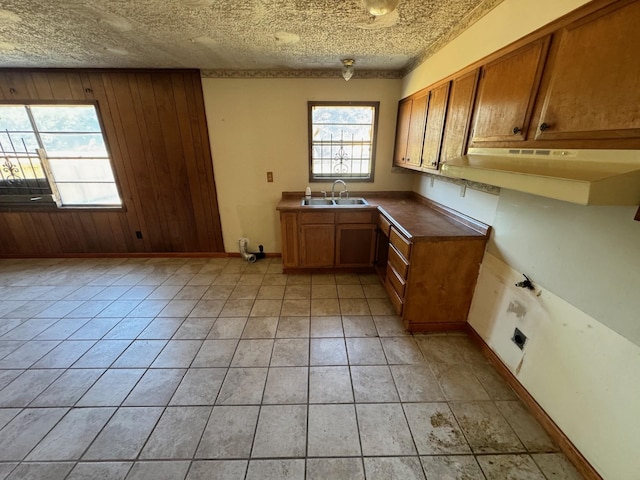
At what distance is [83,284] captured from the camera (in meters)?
3.07

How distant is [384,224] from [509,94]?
1.56 meters

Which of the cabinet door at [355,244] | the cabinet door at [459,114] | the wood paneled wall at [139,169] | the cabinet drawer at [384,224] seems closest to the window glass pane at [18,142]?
the wood paneled wall at [139,169]

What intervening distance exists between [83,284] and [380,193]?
3.93 m

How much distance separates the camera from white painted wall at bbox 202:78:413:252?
3.19 metres

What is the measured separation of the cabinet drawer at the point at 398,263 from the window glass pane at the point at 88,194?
12.3ft

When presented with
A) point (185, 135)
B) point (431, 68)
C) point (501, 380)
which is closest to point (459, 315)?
point (501, 380)

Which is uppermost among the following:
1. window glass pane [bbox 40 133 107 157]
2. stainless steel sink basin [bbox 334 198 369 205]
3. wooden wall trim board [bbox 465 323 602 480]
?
window glass pane [bbox 40 133 107 157]

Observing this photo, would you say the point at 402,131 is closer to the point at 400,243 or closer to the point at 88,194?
the point at 400,243

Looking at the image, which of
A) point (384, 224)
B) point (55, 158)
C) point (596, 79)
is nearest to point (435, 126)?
point (384, 224)

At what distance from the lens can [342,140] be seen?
3.41 meters

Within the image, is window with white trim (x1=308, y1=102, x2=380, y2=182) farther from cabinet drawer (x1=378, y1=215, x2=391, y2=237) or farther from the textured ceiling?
cabinet drawer (x1=378, y1=215, x2=391, y2=237)

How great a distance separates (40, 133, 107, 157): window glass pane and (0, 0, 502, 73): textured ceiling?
30.7 inches

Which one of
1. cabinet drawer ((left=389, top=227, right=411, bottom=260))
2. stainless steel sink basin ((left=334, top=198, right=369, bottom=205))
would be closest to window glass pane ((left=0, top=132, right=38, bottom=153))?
stainless steel sink basin ((left=334, top=198, right=369, bottom=205))

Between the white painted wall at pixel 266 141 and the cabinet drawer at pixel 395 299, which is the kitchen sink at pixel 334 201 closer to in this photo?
the white painted wall at pixel 266 141
